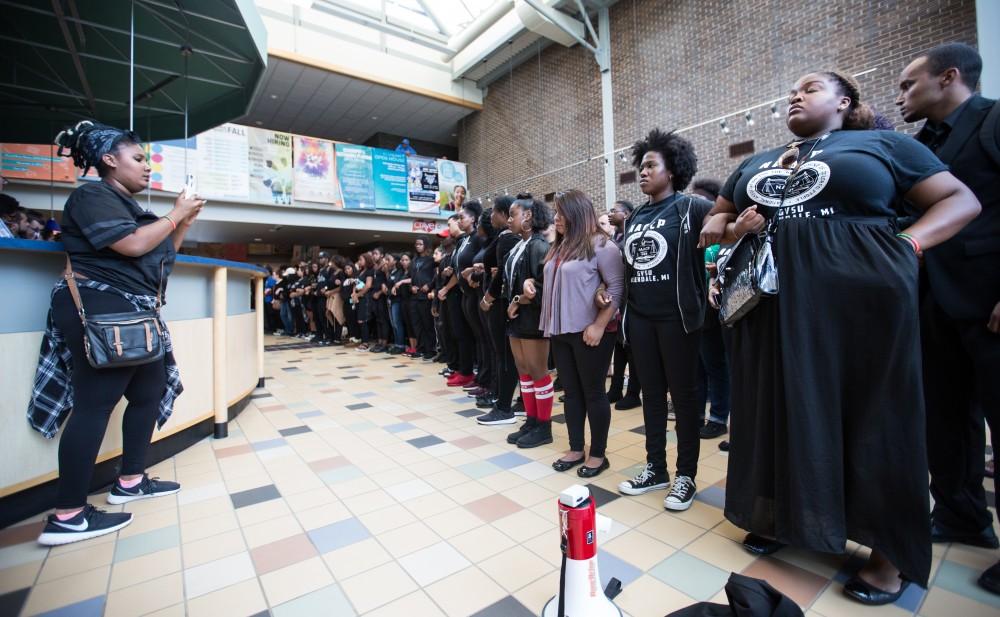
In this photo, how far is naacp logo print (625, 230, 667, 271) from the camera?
6.58 feet

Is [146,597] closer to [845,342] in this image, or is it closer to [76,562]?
[76,562]

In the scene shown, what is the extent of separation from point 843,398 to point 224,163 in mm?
11096

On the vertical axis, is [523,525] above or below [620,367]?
below

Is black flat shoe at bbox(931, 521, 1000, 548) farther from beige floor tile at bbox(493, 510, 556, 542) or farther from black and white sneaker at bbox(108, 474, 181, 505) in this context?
black and white sneaker at bbox(108, 474, 181, 505)

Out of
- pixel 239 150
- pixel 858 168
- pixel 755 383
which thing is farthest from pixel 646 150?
pixel 239 150

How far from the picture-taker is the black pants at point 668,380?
1.97 meters

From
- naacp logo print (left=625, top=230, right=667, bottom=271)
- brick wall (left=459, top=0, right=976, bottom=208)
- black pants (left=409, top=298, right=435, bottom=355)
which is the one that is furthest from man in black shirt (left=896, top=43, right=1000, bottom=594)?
brick wall (left=459, top=0, right=976, bottom=208)

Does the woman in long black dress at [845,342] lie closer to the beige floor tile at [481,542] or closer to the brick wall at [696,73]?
the beige floor tile at [481,542]

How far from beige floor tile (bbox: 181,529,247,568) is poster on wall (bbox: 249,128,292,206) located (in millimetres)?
9681

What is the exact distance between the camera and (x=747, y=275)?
1466 mm

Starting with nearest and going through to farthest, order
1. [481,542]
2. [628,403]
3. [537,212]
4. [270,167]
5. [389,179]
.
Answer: [481,542]
[537,212]
[628,403]
[270,167]
[389,179]

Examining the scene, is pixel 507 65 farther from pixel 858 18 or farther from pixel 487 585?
pixel 487 585

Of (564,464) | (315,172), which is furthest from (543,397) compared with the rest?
(315,172)

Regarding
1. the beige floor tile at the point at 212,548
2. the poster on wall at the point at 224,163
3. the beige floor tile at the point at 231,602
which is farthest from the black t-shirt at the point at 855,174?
the poster on wall at the point at 224,163
